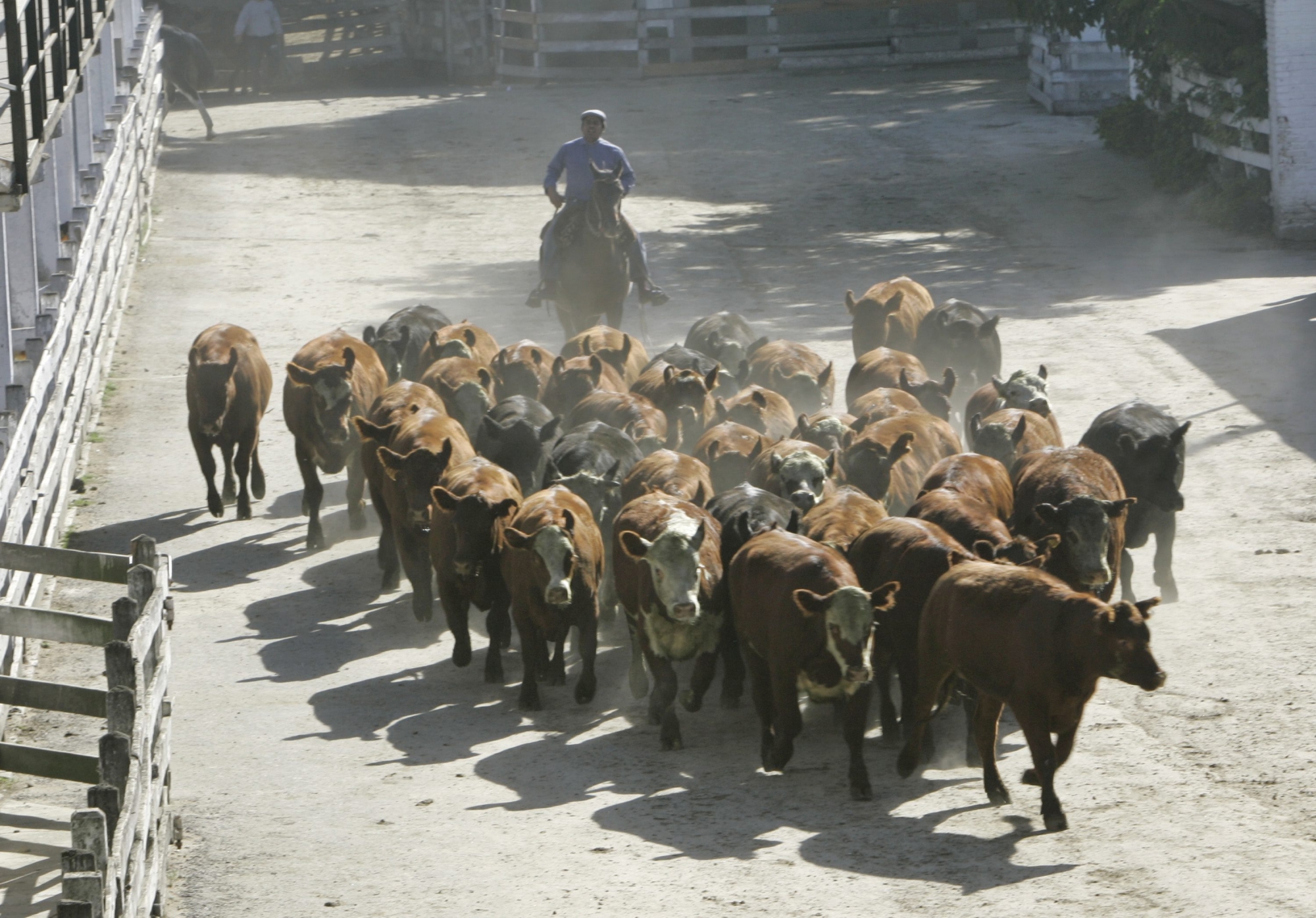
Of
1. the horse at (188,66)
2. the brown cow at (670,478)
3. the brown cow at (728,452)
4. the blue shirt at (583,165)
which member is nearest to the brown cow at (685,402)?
the brown cow at (728,452)

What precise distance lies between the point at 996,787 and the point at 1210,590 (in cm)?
356

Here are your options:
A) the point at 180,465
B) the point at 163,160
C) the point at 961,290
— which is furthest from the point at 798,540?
the point at 163,160

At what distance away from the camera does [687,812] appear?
8.22 metres

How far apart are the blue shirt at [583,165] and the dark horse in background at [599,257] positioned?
16cm

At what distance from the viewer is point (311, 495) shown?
42.2 ft

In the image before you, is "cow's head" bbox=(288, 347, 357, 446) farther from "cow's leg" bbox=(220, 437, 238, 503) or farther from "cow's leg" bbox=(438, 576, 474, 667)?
"cow's leg" bbox=(438, 576, 474, 667)

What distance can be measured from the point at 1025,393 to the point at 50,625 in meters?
7.29

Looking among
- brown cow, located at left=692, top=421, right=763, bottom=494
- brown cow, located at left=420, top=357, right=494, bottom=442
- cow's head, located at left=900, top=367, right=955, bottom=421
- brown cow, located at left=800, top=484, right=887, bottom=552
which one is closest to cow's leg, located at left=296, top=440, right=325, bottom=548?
brown cow, located at left=420, top=357, right=494, bottom=442

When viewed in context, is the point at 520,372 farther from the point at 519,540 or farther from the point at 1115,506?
the point at 1115,506

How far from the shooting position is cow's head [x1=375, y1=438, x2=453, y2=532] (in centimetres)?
1094

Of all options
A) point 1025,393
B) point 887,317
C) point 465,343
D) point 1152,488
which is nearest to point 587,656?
point 1152,488

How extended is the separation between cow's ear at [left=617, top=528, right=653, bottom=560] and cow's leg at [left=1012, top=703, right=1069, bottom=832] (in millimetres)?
2119

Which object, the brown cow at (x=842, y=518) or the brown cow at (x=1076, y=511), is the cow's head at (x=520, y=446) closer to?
the brown cow at (x=842, y=518)

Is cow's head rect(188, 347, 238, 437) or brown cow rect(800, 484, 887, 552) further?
cow's head rect(188, 347, 238, 437)
